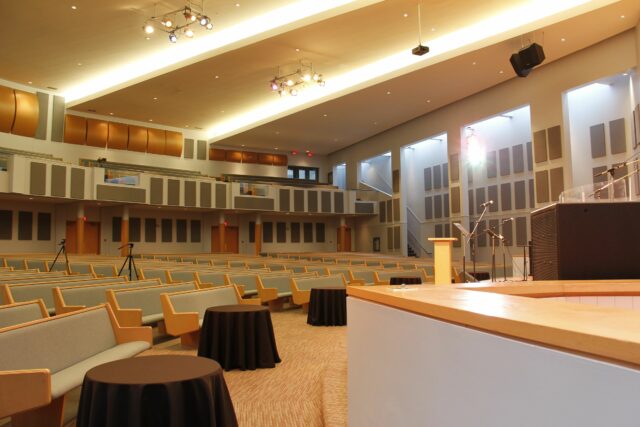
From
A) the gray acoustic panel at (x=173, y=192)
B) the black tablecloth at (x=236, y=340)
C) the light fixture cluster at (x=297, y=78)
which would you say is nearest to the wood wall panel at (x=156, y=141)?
the gray acoustic panel at (x=173, y=192)

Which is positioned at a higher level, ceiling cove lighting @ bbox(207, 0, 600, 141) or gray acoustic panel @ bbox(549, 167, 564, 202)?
ceiling cove lighting @ bbox(207, 0, 600, 141)

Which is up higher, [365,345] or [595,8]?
[595,8]

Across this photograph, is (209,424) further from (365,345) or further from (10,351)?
(10,351)

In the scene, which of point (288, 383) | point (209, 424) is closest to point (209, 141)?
point (288, 383)

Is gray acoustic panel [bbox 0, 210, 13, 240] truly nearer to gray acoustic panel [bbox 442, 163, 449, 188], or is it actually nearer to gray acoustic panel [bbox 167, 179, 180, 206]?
gray acoustic panel [bbox 167, 179, 180, 206]

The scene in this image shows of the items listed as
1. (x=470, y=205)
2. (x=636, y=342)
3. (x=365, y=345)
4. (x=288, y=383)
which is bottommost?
(x=288, y=383)

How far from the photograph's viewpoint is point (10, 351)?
271 centimetres

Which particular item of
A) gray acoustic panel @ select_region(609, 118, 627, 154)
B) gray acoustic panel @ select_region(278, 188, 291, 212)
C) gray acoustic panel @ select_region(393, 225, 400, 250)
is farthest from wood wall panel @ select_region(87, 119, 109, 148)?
gray acoustic panel @ select_region(609, 118, 627, 154)

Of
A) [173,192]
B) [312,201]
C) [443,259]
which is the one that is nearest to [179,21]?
[173,192]

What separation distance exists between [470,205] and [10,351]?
58.8ft

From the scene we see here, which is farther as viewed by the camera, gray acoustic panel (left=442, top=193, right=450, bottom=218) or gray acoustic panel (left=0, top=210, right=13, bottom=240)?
gray acoustic panel (left=442, top=193, right=450, bottom=218)

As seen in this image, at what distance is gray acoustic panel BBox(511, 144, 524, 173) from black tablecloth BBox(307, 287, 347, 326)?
12114 mm

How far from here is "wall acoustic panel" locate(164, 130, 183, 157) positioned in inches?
869

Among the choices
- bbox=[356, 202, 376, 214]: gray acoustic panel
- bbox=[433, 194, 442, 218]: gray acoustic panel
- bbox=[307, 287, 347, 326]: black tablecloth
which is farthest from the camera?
bbox=[356, 202, 376, 214]: gray acoustic panel
